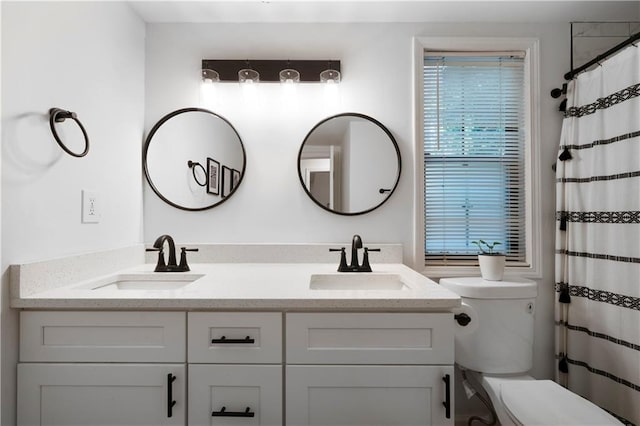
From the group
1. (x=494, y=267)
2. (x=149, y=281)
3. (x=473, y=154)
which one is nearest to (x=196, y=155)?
(x=149, y=281)

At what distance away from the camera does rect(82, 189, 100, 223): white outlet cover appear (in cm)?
133

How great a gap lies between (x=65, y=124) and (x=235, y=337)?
984mm

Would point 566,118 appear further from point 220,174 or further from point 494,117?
point 220,174

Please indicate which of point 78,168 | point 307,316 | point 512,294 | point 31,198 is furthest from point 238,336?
point 512,294

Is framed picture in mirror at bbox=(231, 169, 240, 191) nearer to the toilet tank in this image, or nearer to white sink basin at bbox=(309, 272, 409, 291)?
white sink basin at bbox=(309, 272, 409, 291)

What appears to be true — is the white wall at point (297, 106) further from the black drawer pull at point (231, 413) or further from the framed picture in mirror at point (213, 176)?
the black drawer pull at point (231, 413)

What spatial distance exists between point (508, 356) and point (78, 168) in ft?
6.41

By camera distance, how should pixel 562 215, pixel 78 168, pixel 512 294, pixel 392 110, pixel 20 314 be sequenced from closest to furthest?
pixel 20 314
pixel 78 168
pixel 512 294
pixel 562 215
pixel 392 110

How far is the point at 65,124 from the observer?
1238 mm

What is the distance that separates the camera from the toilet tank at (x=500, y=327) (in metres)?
1.51

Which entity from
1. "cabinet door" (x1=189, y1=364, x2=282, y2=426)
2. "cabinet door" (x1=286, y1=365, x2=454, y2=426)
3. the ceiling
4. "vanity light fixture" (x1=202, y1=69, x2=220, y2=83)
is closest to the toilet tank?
"cabinet door" (x1=286, y1=365, x2=454, y2=426)

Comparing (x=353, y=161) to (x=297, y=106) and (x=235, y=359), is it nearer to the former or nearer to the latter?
(x=297, y=106)

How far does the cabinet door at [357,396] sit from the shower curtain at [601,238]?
3.05 ft

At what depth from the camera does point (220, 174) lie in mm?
1794
